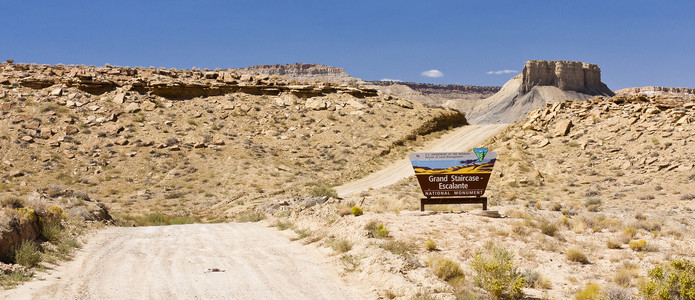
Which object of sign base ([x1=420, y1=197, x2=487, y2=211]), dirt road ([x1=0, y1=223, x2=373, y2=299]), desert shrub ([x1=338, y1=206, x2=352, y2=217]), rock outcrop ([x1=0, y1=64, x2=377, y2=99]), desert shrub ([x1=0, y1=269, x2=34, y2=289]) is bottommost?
dirt road ([x1=0, y1=223, x2=373, y2=299])

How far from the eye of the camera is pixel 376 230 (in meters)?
14.6

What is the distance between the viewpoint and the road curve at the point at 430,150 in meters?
34.6

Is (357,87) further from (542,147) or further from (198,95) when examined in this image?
(542,147)

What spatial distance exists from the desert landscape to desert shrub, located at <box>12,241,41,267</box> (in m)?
0.05

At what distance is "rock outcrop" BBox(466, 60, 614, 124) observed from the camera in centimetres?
13288

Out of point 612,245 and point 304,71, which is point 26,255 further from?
point 304,71

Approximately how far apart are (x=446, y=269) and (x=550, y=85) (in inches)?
5500

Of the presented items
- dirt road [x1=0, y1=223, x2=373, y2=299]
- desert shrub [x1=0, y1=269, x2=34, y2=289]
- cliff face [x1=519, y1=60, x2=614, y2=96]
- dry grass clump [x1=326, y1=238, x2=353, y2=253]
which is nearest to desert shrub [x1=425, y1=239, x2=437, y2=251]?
dry grass clump [x1=326, y1=238, x2=353, y2=253]

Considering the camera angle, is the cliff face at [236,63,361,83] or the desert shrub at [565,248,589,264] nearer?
the desert shrub at [565,248,589,264]

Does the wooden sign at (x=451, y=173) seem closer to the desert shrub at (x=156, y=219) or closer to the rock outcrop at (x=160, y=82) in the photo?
the desert shrub at (x=156, y=219)

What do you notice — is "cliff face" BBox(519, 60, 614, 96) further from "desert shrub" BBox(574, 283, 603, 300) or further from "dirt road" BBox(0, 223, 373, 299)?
"desert shrub" BBox(574, 283, 603, 300)

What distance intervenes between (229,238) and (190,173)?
22.5 m

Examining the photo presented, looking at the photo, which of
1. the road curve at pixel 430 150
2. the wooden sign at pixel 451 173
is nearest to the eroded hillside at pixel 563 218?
the wooden sign at pixel 451 173

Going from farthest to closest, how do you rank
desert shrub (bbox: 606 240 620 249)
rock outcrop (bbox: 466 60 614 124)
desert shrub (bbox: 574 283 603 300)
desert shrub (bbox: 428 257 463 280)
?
rock outcrop (bbox: 466 60 614 124) → desert shrub (bbox: 606 240 620 249) → desert shrub (bbox: 428 257 463 280) → desert shrub (bbox: 574 283 603 300)
